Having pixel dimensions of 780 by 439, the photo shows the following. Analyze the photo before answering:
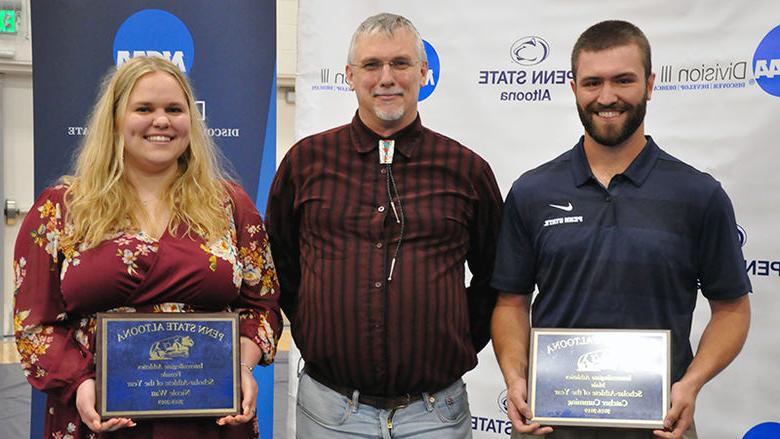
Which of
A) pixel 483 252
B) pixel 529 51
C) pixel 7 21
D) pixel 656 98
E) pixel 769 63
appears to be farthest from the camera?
pixel 7 21

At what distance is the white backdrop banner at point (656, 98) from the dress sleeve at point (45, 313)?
2.25 meters

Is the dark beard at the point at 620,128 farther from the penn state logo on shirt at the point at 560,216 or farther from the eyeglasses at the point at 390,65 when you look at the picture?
the eyeglasses at the point at 390,65

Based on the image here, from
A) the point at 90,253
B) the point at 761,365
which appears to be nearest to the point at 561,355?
the point at 90,253

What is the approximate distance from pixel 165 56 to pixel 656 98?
2.29 metres

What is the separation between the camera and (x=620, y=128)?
232cm

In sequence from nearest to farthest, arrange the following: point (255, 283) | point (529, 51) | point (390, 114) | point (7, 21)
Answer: point (255, 283) < point (390, 114) < point (529, 51) < point (7, 21)

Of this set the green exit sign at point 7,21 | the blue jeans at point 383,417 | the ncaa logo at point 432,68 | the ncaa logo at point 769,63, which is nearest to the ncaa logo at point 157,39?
the ncaa logo at point 432,68

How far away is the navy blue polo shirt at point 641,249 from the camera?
7.47 ft

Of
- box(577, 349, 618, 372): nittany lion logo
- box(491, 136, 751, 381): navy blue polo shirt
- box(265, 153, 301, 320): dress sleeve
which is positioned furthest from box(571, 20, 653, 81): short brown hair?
box(265, 153, 301, 320): dress sleeve

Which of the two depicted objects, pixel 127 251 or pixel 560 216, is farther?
pixel 560 216

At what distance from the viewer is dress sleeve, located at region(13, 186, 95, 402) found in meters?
2.24

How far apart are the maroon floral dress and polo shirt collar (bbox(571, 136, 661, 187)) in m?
1.03

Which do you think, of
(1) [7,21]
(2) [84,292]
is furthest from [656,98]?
(1) [7,21]

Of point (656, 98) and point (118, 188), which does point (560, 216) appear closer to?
point (118, 188)
